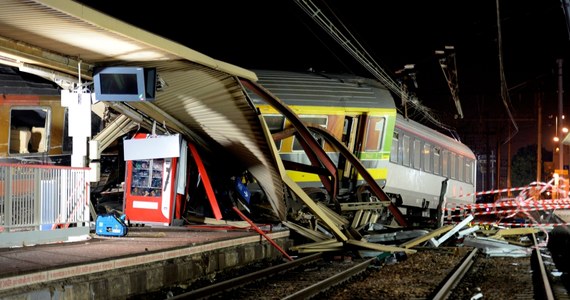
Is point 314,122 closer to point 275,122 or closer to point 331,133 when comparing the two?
point 331,133

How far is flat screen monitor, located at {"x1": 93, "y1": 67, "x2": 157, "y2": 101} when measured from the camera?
9852mm

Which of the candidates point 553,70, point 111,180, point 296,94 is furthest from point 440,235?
point 553,70

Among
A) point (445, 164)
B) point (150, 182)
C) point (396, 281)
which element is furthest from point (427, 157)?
point (396, 281)

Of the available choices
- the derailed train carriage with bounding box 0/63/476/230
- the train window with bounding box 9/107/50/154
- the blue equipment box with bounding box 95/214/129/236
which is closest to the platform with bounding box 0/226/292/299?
the blue equipment box with bounding box 95/214/129/236

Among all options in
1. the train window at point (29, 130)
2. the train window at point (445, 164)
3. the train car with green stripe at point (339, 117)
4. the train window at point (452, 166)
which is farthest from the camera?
the train window at point (452, 166)

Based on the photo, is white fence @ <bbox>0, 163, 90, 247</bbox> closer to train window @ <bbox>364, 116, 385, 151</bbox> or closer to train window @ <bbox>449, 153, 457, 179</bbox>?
train window @ <bbox>364, 116, 385, 151</bbox>

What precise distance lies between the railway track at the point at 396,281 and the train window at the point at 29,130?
6.04 metres

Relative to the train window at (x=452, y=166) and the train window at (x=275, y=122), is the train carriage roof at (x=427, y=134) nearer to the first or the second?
the train window at (x=452, y=166)

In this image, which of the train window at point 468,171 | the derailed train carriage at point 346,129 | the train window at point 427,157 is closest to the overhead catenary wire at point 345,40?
the derailed train carriage at point 346,129

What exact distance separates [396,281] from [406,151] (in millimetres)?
10270

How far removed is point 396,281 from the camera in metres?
10.4

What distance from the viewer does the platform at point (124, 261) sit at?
6887 mm

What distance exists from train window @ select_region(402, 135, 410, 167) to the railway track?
20.2 feet

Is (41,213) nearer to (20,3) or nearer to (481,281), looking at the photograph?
(20,3)
